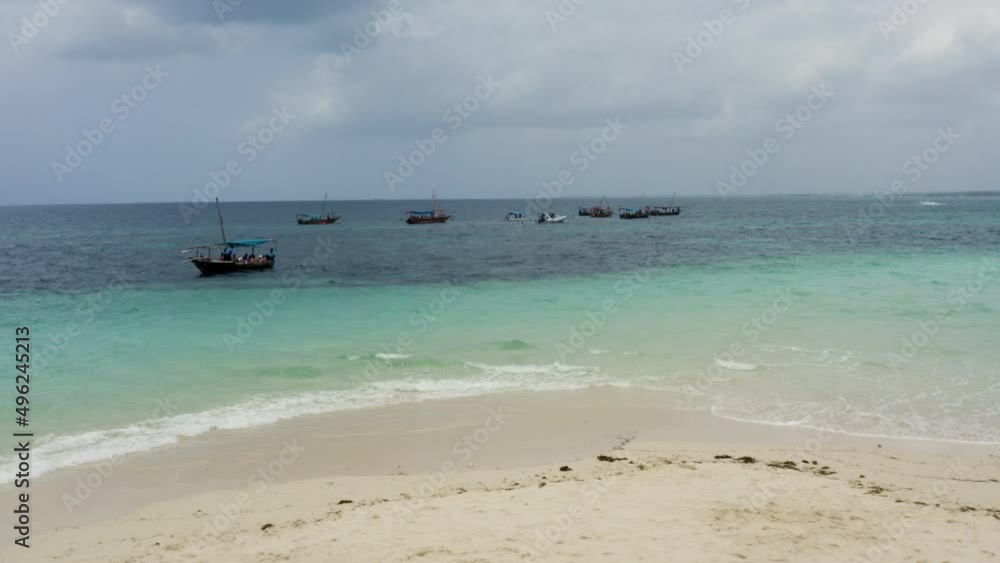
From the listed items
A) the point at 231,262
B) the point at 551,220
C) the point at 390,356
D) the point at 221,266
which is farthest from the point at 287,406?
the point at 551,220

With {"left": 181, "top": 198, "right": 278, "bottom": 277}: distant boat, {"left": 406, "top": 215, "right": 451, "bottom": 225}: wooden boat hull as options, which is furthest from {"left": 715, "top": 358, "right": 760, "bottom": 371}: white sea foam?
{"left": 406, "top": 215, "right": 451, "bottom": 225}: wooden boat hull

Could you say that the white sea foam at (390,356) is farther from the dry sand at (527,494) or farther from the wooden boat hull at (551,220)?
the wooden boat hull at (551,220)

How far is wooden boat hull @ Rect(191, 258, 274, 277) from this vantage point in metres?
36.7

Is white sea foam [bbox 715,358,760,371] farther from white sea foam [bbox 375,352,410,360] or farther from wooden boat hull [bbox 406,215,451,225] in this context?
wooden boat hull [bbox 406,215,451,225]

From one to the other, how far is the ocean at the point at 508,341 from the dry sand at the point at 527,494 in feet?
4.23

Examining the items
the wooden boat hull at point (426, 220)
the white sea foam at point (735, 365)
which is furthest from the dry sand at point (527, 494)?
the wooden boat hull at point (426, 220)

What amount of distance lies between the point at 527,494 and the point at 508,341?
413 inches

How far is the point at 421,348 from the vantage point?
18.3m

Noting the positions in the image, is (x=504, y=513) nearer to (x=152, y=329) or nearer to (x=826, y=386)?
(x=826, y=386)

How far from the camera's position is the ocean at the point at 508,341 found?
13.0 m

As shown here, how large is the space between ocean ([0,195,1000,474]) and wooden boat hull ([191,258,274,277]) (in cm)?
104

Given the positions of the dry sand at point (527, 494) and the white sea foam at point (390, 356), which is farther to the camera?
the white sea foam at point (390, 356)

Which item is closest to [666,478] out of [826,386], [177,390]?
[826,386]

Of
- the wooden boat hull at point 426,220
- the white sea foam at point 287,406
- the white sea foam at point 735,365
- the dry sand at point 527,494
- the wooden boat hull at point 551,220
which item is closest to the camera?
the dry sand at point 527,494
